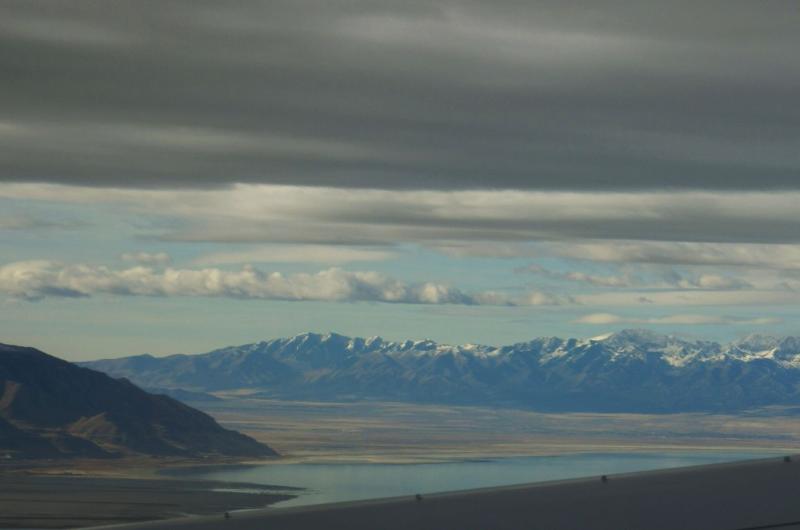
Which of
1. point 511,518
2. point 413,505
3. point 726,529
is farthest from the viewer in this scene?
point 413,505

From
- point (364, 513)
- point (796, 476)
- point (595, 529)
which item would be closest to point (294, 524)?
point (364, 513)

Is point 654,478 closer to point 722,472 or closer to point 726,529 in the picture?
point 722,472

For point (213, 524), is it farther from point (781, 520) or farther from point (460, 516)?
point (781, 520)

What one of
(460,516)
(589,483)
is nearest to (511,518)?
(460,516)

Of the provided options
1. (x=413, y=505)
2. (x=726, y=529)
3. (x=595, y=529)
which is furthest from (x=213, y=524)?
(x=726, y=529)

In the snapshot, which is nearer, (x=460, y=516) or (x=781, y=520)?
(x=781, y=520)

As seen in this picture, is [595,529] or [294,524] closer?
[595,529]

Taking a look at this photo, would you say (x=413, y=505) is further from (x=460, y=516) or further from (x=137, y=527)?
(x=137, y=527)

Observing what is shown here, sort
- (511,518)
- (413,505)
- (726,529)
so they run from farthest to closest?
(413,505)
(511,518)
(726,529)
